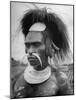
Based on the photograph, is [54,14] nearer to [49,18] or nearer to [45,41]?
[49,18]

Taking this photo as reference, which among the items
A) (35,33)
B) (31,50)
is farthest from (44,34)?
(31,50)

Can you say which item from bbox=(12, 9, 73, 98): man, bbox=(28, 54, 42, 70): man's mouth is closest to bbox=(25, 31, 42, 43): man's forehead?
bbox=(12, 9, 73, 98): man

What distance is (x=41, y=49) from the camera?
3.09 meters

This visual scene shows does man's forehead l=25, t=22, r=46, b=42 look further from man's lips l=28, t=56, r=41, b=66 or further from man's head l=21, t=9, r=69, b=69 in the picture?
man's lips l=28, t=56, r=41, b=66

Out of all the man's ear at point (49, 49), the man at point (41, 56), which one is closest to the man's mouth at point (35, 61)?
the man at point (41, 56)

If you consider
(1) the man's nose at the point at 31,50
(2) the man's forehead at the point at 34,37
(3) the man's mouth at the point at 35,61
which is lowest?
(3) the man's mouth at the point at 35,61

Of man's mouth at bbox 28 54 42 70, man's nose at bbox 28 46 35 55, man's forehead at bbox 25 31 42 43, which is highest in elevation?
man's forehead at bbox 25 31 42 43

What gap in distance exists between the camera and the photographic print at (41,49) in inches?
119

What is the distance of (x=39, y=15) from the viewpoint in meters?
3.09

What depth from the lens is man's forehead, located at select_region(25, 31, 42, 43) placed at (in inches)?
120

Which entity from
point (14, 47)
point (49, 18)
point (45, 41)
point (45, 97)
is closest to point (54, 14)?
point (49, 18)

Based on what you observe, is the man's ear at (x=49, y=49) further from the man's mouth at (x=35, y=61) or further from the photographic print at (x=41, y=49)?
the man's mouth at (x=35, y=61)

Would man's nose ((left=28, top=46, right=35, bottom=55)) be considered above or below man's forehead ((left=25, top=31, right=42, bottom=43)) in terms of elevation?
below
